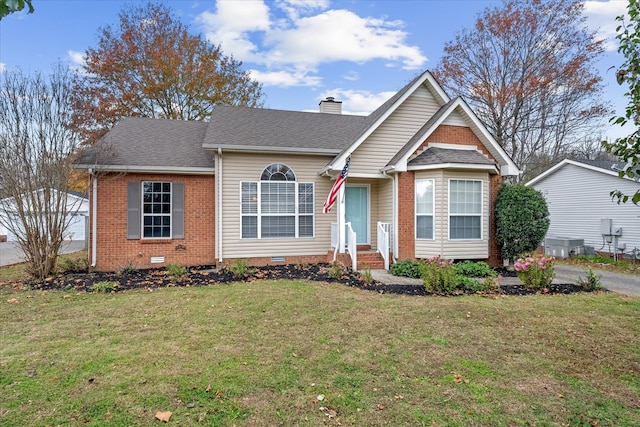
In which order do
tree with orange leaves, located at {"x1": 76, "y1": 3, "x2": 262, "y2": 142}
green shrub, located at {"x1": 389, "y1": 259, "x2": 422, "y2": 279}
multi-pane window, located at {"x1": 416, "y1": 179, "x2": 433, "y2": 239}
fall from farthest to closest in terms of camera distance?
tree with orange leaves, located at {"x1": 76, "y1": 3, "x2": 262, "y2": 142} → multi-pane window, located at {"x1": 416, "y1": 179, "x2": 433, "y2": 239} → green shrub, located at {"x1": 389, "y1": 259, "x2": 422, "y2": 279}

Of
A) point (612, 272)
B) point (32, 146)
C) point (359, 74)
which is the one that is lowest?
point (612, 272)

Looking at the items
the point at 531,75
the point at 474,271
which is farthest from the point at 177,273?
the point at 531,75

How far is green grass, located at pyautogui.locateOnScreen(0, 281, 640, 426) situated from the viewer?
3.29 m

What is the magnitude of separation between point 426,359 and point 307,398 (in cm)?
174

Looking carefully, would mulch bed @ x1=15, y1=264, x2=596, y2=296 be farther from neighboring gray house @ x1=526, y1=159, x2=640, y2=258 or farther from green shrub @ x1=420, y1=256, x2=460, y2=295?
neighboring gray house @ x1=526, y1=159, x2=640, y2=258

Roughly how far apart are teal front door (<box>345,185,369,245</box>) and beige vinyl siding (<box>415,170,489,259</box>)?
216 centimetres

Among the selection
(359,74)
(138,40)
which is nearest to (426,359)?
(359,74)

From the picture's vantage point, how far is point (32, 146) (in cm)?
924

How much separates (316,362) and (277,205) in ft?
25.7

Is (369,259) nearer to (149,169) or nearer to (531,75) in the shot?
(149,169)

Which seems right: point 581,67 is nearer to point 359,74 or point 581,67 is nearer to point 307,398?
point 359,74

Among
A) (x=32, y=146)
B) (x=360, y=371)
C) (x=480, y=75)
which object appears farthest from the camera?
(x=480, y=75)

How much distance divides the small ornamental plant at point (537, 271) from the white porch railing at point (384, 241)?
11.6ft

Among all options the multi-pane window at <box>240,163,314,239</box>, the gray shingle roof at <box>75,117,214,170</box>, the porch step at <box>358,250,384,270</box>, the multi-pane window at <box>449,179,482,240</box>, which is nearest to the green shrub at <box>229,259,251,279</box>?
the multi-pane window at <box>240,163,314,239</box>
